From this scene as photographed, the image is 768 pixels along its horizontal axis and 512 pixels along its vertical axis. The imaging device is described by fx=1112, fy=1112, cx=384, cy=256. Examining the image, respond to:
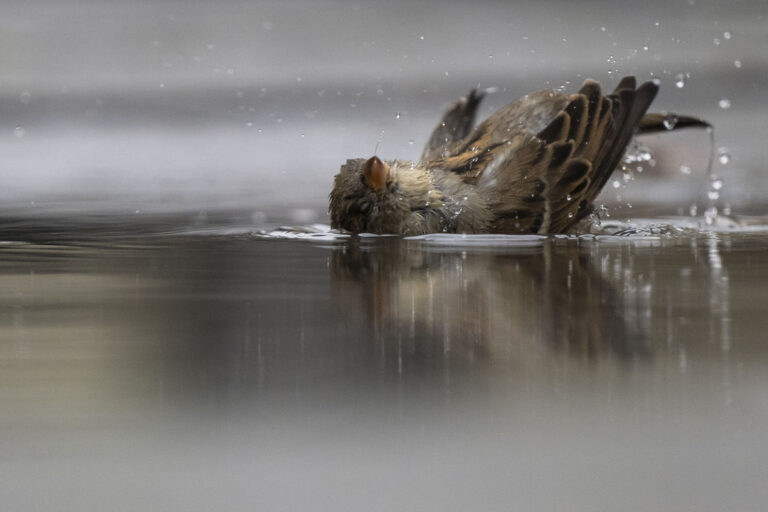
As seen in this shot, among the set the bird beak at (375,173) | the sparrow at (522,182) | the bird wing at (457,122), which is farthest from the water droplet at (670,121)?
the bird beak at (375,173)

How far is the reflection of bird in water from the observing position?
1922mm

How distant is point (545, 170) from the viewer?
4.25 m

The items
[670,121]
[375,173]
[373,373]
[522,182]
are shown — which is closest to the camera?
[373,373]

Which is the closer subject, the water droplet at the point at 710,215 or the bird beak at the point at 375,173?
the bird beak at the point at 375,173

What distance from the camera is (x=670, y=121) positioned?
439 cm

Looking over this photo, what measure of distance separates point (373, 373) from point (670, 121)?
298 cm

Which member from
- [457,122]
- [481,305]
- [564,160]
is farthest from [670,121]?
[481,305]

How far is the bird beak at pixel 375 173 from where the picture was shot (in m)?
4.15

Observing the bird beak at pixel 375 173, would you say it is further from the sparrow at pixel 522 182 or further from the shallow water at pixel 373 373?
the shallow water at pixel 373 373

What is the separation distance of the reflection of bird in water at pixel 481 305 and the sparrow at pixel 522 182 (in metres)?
0.79

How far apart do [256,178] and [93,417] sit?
5702mm

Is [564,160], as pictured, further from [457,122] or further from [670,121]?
[457,122]

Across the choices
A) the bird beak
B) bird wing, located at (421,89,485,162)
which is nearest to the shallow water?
the bird beak

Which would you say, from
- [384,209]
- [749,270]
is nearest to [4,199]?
[384,209]
